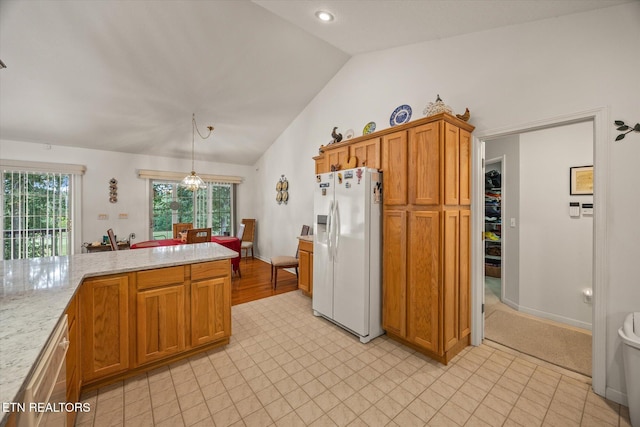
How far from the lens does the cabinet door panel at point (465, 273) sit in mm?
2377

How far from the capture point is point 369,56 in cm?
350

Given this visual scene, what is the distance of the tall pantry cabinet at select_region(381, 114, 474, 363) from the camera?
218 cm

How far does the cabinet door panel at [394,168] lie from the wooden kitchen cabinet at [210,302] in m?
1.72

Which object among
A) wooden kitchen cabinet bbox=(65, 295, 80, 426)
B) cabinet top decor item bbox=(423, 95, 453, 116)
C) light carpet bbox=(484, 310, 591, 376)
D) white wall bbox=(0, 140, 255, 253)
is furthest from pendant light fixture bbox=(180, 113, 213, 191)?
light carpet bbox=(484, 310, 591, 376)

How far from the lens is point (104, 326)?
1847 mm

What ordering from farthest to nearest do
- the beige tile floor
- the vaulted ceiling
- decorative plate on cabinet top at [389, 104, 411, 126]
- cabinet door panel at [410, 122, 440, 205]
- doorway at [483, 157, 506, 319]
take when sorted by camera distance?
doorway at [483, 157, 506, 319] → decorative plate on cabinet top at [389, 104, 411, 126] → the vaulted ceiling → cabinet door panel at [410, 122, 440, 205] → the beige tile floor

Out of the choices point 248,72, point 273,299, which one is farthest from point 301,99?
point 273,299

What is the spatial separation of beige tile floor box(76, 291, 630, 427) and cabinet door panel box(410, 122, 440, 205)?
1.45 metres

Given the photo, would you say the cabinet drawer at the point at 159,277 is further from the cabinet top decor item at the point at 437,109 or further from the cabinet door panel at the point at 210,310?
the cabinet top decor item at the point at 437,109

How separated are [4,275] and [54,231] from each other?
380 cm

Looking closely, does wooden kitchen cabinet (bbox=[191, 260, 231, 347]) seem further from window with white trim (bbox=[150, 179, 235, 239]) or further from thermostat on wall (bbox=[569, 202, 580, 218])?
window with white trim (bbox=[150, 179, 235, 239])

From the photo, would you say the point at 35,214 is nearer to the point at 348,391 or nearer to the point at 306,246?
the point at 306,246

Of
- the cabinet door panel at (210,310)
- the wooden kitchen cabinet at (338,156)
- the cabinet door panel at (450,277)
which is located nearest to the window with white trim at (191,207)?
the wooden kitchen cabinet at (338,156)

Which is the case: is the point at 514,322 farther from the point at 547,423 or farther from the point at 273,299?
the point at 273,299
